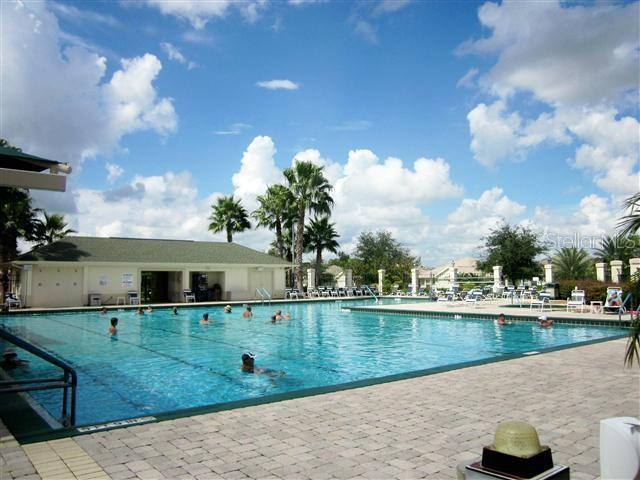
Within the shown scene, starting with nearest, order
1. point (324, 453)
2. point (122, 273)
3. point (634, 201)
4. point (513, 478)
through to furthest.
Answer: point (513, 478) → point (634, 201) → point (324, 453) → point (122, 273)

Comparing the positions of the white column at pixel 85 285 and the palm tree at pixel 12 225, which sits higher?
the palm tree at pixel 12 225

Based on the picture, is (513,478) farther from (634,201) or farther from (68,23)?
(68,23)

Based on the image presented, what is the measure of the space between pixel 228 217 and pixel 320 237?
26.9 ft

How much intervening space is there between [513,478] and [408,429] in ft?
8.24

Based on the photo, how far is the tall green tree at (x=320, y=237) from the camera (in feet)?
128

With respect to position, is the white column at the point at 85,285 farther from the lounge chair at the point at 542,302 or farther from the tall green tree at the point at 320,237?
the lounge chair at the point at 542,302

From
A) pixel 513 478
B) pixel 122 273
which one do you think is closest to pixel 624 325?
pixel 513 478

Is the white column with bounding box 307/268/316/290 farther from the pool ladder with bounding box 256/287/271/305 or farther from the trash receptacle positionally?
the trash receptacle

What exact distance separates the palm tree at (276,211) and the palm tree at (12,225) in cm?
1568

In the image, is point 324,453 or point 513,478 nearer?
point 513,478

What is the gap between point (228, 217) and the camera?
135ft

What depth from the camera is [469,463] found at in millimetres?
2533

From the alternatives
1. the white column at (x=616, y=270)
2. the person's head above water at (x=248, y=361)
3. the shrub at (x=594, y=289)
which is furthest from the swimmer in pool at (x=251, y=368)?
the white column at (x=616, y=270)

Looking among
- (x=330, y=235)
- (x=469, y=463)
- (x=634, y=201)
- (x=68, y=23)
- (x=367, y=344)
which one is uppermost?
(x=68, y=23)
